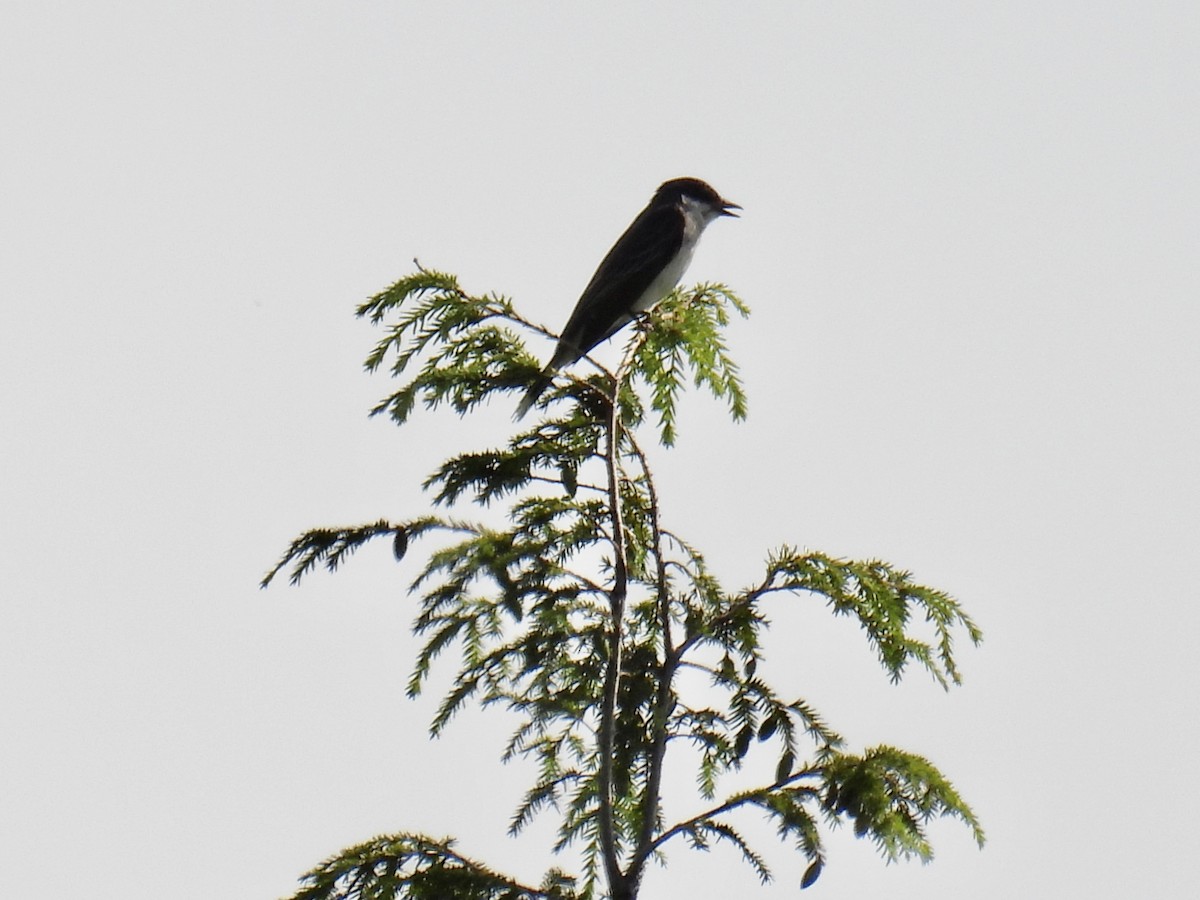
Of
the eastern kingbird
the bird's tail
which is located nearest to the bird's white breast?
the eastern kingbird

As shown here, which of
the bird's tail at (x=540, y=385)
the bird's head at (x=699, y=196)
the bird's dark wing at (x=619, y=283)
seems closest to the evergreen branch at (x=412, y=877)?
the bird's tail at (x=540, y=385)

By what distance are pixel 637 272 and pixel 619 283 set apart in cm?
19

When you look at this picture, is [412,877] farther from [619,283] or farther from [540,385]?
[619,283]

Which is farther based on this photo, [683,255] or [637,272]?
[683,255]

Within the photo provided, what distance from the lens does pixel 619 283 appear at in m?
8.01

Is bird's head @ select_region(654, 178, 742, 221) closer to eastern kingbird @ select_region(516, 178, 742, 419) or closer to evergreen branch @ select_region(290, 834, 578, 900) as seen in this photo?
eastern kingbird @ select_region(516, 178, 742, 419)

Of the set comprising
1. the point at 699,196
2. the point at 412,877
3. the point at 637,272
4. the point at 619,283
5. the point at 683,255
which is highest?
the point at 699,196

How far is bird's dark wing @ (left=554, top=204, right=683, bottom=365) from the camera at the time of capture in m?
7.95

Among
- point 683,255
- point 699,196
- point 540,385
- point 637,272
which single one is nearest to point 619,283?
point 637,272

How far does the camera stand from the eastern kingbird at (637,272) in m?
7.96

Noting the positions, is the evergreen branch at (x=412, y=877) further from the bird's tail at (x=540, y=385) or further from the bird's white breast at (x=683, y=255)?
the bird's white breast at (x=683, y=255)

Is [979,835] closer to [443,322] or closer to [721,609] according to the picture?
[721,609]

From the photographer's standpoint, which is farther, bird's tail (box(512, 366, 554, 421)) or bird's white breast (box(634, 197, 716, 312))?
bird's white breast (box(634, 197, 716, 312))

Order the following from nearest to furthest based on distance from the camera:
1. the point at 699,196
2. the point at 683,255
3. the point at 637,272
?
the point at 637,272 → the point at 683,255 → the point at 699,196
